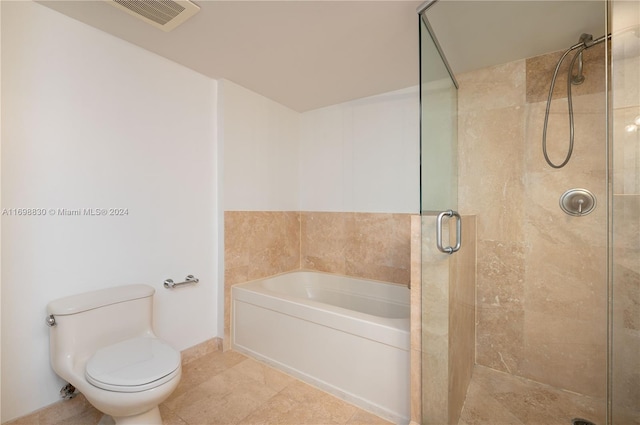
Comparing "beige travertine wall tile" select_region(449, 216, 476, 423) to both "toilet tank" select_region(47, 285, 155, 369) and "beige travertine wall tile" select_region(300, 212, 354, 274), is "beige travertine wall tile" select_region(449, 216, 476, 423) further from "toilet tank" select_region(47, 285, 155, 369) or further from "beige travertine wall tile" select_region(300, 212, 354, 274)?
"toilet tank" select_region(47, 285, 155, 369)

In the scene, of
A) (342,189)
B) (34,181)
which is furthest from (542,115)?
(34,181)

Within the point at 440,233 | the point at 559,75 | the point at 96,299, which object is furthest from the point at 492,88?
the point at 96,299

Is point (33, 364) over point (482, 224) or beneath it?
beneath

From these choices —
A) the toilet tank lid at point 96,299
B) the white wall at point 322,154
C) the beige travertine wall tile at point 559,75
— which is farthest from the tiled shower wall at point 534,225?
the toilet tank lid at point 96,299

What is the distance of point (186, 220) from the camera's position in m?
2.11

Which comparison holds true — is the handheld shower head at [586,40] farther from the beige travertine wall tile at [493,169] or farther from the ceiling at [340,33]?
the beige travertine wall tile at [493,169]

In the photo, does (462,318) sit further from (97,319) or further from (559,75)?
(97,319)

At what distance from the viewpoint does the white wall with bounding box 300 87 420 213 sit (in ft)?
7.99

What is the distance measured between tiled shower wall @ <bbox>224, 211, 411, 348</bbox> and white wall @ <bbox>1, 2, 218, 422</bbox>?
0.26m

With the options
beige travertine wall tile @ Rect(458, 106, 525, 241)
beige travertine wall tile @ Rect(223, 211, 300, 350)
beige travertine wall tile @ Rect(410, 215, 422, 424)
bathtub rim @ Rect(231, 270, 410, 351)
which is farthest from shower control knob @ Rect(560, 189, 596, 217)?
beige travertine wall tile @ Rect(223, 211, 300, 350)

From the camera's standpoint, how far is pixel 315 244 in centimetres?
298

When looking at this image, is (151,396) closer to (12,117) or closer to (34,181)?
(34,181)

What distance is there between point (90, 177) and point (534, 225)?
109 inches

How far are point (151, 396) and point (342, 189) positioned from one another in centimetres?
213
